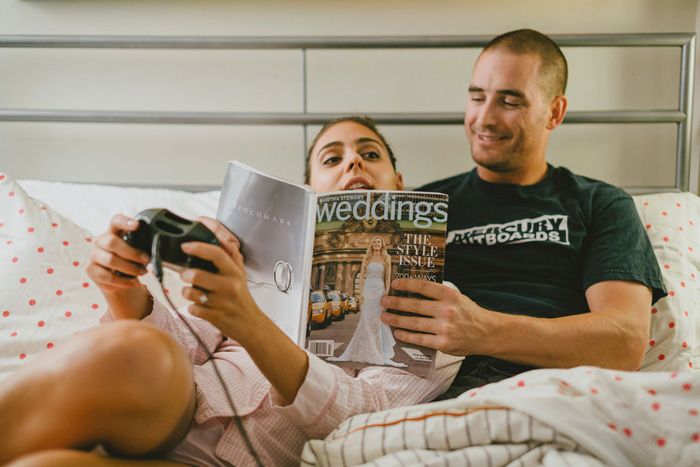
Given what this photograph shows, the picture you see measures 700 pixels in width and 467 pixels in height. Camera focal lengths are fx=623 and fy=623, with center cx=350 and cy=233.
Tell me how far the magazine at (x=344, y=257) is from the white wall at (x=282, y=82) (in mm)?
912

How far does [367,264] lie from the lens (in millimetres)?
1021

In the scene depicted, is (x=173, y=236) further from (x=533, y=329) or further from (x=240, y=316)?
(x=533, y=329)

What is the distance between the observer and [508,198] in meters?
1.39

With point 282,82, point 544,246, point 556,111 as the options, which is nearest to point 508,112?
point 556,111

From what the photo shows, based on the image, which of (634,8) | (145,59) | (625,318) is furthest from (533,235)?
(145,59)

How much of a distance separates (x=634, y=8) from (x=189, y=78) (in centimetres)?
135

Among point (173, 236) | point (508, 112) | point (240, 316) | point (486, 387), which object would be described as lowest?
point (486, 387)

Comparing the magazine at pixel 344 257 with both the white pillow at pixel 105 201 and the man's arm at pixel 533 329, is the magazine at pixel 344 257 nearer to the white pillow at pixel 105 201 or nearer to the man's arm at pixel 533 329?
the man's arm at pixel 533 329

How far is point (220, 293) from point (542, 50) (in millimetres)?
1049

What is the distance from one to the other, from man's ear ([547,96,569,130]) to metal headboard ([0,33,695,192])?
22cm

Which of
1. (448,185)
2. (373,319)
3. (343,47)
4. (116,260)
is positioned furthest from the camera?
(343,47)

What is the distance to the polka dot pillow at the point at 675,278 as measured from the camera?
130cm

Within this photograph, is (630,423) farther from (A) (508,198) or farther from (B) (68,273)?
(B) (68,273)

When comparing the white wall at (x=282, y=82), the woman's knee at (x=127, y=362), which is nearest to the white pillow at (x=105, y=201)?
the white wall at (x=282, y=82)
